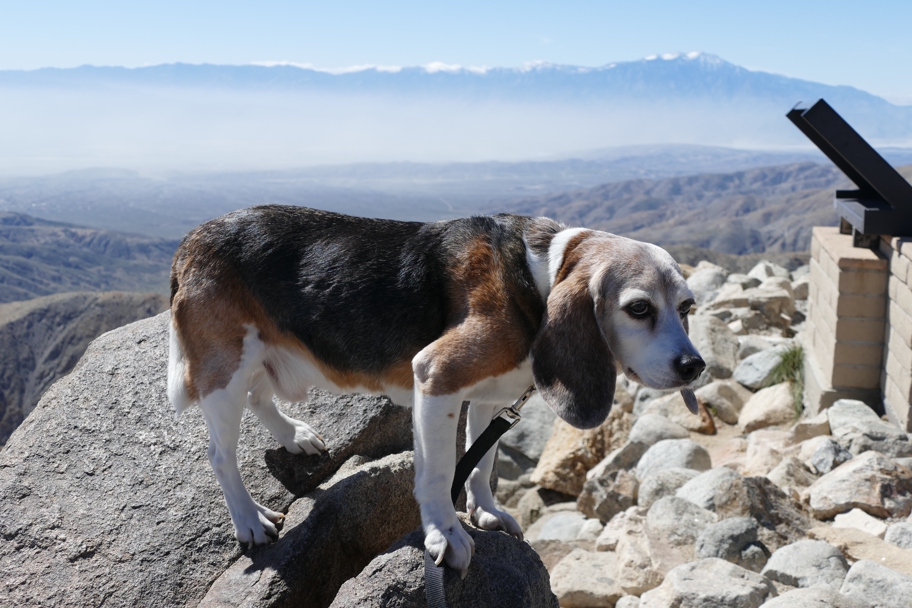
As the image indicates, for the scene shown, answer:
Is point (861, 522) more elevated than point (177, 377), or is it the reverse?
point (177, 377)

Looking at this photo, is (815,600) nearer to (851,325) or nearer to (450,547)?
(450,547)

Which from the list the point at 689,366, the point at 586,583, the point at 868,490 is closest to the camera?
the point at 689,366

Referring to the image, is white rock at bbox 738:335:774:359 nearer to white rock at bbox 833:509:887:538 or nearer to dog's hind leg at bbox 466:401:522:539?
white rock at bbox 833:509:887:538

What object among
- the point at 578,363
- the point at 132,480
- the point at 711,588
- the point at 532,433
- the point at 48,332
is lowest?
the point at 48,332

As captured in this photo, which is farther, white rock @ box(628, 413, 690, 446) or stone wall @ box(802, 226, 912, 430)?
white rock @ box(628, 413, 690, 446)

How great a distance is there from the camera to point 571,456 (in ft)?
33.9

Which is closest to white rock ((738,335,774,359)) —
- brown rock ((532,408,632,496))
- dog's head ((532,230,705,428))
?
brown rock ((532,408,632,496))

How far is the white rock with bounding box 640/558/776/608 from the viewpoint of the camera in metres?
5.06

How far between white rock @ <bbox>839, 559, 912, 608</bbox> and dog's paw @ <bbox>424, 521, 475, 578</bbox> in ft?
8.80

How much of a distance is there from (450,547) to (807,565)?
11.3 feet

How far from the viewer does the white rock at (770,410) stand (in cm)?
998

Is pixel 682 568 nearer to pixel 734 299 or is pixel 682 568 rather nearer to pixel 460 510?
pixel 460 510

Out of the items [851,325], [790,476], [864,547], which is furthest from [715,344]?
[864,547]

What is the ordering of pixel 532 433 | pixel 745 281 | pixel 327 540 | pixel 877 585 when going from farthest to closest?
1. pixel 745 281
2. pixel 532 433
3. pixel 877 585
4. pixel 327 540
